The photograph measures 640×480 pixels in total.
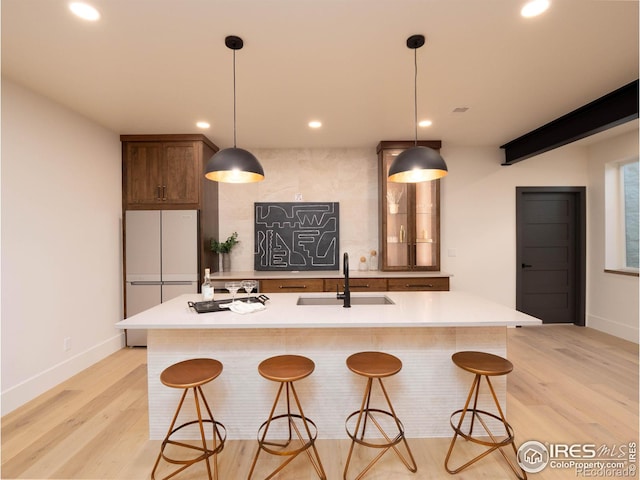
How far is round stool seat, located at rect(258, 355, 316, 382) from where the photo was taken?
1.75 m

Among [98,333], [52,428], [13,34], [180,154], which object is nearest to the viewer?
[13,34]

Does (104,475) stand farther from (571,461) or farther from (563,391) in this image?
(563,391)

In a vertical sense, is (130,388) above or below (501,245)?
below

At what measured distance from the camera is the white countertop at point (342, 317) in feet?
6.11

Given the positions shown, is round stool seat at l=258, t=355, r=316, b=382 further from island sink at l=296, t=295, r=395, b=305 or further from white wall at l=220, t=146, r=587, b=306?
white wall at l=220, t=146, r=587, b=306

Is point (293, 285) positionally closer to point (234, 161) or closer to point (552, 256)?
point (234, 161)

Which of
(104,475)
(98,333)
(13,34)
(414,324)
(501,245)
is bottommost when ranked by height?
(104,475)

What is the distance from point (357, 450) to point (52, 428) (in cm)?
223

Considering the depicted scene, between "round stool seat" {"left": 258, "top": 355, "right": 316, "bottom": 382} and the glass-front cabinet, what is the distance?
100 inches

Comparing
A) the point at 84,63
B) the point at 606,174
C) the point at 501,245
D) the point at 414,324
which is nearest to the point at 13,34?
the point at 84,63

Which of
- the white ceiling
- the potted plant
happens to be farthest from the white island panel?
the potted plant

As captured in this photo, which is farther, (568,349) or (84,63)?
(568,349)

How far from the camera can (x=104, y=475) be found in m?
1.86

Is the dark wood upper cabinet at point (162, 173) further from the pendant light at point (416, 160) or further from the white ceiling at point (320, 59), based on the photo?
the pendant light at point (416, 160)
